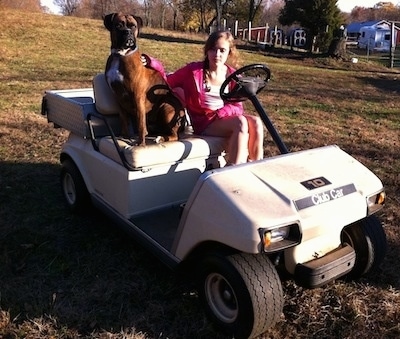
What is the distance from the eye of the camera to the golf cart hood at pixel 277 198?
6.97ft

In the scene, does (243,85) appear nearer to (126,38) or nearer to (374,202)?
(126,38)

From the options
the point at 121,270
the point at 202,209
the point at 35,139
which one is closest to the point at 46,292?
the point at 121,270

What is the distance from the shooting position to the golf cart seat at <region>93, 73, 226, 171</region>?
2.98 metres

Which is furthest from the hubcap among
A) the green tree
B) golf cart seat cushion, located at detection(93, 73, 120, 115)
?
the green tree

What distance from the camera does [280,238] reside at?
2.16m

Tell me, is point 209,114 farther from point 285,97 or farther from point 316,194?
point 285,97

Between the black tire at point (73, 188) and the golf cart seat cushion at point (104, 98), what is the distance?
0.53 meters

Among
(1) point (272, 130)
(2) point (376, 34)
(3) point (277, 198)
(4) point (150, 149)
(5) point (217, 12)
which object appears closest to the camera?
(3) point (277, 198)

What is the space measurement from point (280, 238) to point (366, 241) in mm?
797

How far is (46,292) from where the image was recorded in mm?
2779

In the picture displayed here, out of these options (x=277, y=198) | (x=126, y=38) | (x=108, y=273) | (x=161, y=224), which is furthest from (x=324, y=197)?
(x=126, y=38)

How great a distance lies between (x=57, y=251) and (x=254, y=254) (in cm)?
163

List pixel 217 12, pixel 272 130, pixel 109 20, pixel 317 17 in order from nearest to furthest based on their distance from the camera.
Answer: pixel 272 130 → pixel 109 20 → pixel 317 17 → pixel 217 12

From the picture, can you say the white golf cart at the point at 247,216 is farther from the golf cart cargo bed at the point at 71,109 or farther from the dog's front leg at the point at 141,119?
the golf cart cargo bed at the point at 71,109
